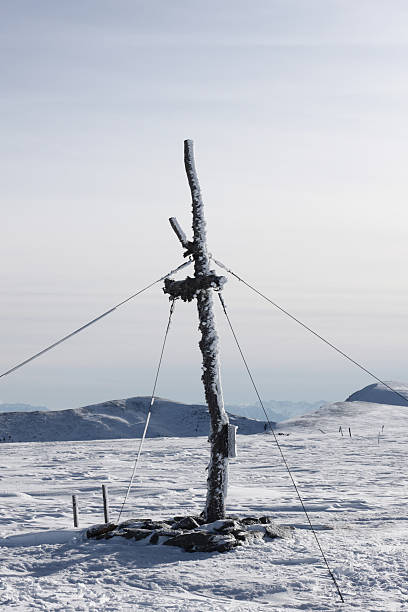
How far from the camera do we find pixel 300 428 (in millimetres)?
56969

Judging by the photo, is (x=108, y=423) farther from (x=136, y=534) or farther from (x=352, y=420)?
(x=136, y=534)

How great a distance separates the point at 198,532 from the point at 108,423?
52.1m

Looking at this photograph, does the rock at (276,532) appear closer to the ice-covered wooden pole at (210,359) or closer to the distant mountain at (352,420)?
the ice-covered wooden pole at (210,359)

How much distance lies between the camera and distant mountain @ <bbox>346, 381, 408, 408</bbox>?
92000 millimetres

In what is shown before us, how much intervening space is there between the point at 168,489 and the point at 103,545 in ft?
38.6

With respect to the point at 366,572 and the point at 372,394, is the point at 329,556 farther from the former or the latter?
the point at 372,394

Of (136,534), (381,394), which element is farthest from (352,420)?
(136,534)

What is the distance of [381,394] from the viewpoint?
104 m

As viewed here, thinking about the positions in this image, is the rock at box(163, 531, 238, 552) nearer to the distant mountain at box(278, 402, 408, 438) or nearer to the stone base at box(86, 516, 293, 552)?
the stone base at box(86, 516, 293, 552)

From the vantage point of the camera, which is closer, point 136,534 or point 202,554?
point 202,554

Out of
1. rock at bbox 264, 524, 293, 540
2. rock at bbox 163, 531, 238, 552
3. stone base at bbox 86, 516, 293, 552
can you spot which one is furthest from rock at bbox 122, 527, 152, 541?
rock at bbox 264, 524, 293, 540

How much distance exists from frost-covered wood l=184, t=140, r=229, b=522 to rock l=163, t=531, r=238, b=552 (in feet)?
4.25

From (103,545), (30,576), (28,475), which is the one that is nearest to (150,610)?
(30,576)

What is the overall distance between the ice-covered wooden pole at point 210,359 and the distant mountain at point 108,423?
4427cm
